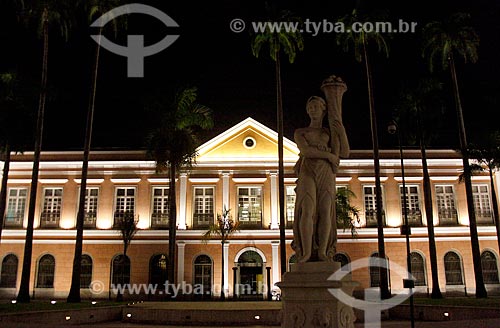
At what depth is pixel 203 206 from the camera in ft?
103

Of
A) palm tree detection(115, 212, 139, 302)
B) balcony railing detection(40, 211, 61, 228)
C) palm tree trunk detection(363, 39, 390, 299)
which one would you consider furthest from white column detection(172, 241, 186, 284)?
palm tree trunk detection(363, 39, 390, 299)

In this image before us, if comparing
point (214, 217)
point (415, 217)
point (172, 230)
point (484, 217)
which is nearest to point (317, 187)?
point (172, 230)

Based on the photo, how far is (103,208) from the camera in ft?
103

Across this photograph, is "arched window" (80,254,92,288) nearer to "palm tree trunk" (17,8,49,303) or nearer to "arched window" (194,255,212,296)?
"arched window" (194,255,212,296)

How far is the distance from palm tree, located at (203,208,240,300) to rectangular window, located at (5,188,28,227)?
12.2 m

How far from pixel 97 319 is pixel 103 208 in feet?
49.2

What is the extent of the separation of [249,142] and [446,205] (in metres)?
13.5

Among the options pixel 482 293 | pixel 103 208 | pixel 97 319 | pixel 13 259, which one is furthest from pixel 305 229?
pixel 13 259

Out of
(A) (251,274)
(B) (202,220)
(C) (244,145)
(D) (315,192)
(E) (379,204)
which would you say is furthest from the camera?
(C) (244,145)

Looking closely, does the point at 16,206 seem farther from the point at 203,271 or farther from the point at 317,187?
the point at 317,187

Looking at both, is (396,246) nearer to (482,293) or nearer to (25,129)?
(482,293)

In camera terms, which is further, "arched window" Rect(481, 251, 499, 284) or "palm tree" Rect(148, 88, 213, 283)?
"arched window" Rect(481, 251, 499, 284)

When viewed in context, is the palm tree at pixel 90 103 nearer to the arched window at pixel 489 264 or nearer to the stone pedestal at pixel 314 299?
the stone pedestal at pixel 314 299

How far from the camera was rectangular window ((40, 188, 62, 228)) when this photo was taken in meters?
31.5
